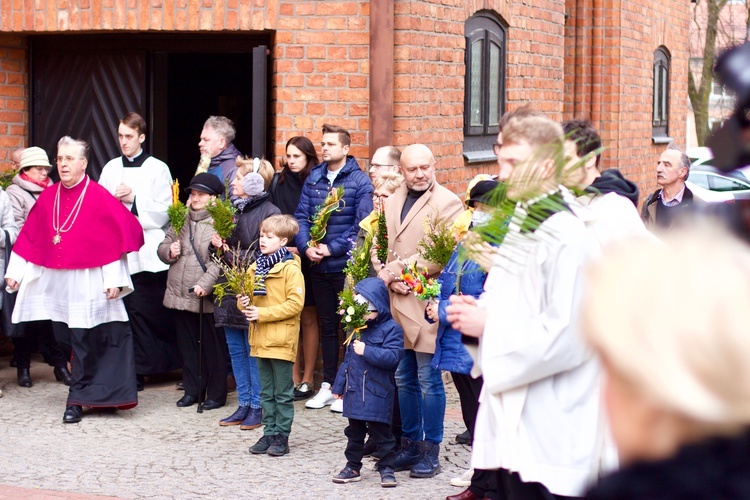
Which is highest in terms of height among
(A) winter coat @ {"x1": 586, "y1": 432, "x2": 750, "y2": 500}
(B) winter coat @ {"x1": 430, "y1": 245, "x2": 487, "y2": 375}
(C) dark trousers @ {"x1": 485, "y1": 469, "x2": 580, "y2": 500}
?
(A) winter coat @ {"x1": 586, "y1": 432, "x2": 750, "y2": 500}

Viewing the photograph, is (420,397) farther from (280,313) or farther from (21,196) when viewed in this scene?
(21,196)

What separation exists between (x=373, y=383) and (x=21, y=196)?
3.88 meters

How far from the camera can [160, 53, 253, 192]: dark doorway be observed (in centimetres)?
1230

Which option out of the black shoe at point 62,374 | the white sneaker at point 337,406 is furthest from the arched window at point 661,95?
the black shoe at point 62,374

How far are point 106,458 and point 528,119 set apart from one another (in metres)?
4.00

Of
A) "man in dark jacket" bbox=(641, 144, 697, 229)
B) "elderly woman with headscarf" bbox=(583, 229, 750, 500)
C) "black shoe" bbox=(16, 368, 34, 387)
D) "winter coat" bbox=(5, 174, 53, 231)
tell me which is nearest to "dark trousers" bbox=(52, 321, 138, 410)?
"black shoe" bbox=(16, 368, 34, 387)

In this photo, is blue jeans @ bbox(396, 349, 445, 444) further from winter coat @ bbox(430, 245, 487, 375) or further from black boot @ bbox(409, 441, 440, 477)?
winter coat @ bbox(430, 245, 487, 375)

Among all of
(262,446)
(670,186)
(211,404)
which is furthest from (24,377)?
(670,186)

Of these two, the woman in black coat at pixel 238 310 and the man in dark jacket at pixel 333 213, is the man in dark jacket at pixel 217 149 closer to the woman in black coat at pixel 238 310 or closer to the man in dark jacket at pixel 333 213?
the woman in black coat at pixel 238 310

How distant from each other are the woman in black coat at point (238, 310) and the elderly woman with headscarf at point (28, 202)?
71.0 inches

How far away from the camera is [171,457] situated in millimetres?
6734

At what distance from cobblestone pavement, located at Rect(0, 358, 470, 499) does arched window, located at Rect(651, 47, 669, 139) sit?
8852mm

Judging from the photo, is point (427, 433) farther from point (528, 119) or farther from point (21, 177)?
point (21, 177)

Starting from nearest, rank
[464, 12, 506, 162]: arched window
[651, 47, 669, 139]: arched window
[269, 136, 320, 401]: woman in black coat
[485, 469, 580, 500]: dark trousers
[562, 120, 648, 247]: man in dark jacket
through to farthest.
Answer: [485, 469, 580, 500]: dark trousers
[562, 120, 648, 247]: man in dark jacket
[269, 136, 320, 401]: woman in black coat
[464, 12, 506, 162]: arched window
[651, 47, 669, 139]: arched window
